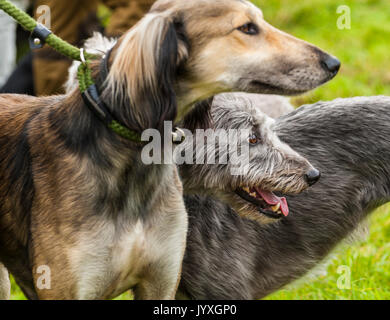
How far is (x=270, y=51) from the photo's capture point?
11.2ft

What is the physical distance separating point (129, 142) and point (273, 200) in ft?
4.17

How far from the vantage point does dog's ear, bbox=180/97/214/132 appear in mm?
3801

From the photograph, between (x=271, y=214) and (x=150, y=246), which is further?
(x=271, y=214)

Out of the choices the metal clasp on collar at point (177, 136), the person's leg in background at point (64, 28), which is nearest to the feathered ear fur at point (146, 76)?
the metal clasp on collar at point (177, 136)

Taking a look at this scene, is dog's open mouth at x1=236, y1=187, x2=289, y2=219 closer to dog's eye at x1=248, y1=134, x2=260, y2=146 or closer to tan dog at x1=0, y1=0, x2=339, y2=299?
dog's eye at x1=248, y1=134, x2=260, y2=146

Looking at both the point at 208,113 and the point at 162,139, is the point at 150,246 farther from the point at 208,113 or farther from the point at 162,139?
the point at 208,113

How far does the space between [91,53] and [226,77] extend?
0.76 metres

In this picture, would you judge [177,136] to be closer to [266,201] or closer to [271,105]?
[266,201]

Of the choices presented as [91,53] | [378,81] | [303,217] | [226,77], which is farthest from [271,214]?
[378,81]

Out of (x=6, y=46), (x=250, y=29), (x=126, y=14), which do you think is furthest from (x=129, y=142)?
(x=6, y=46)

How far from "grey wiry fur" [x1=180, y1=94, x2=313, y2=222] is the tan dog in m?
0.77

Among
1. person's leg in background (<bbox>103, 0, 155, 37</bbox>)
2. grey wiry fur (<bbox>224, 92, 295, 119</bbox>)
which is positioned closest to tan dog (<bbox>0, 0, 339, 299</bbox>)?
grey wiry fur (<bbox>224, 92, 295, 119</bbox>)

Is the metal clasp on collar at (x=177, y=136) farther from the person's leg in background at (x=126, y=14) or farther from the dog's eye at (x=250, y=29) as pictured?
the person's leg in background at (x=126, y=14)

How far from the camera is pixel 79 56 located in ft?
11.9
